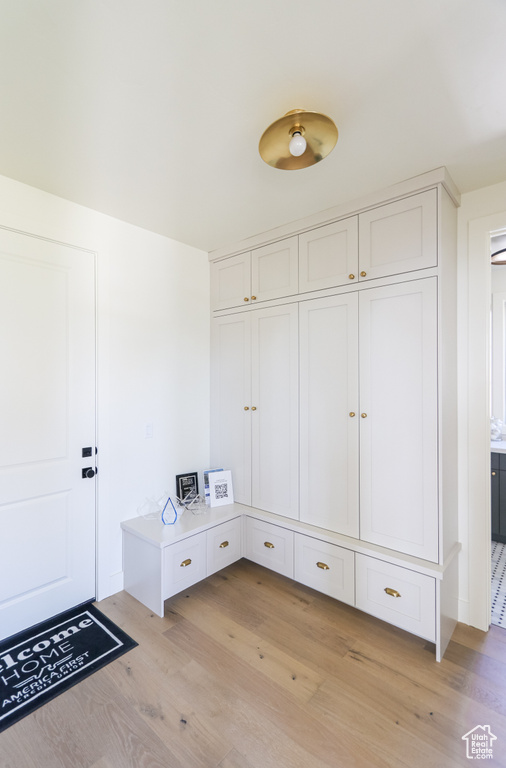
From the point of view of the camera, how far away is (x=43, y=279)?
2.06 metres

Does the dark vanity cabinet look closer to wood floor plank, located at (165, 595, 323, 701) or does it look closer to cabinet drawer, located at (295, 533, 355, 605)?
cabinet drawer, located at (295, 533, 355, 605)

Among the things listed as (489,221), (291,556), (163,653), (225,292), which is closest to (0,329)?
(225,292)

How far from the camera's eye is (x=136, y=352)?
2.50 meters

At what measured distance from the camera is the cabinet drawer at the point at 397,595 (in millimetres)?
1816

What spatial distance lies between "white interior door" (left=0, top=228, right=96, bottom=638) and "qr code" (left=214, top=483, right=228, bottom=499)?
90 centimetres

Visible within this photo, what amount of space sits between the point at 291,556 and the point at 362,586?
0.52m

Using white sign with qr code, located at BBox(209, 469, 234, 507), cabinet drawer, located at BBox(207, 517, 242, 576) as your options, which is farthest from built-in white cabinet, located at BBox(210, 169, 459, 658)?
white sign with qr code, located at BBox(209, 469, 234, 507)

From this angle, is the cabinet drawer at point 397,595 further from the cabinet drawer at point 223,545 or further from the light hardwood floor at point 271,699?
the cabinet drawer at point 223,545

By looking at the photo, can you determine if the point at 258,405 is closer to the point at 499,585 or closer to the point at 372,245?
the point at 372,245

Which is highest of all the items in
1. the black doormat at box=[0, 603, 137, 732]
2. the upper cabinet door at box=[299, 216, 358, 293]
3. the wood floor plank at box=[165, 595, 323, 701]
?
the upper cabinet door at box=[299, 216, 358, 293]

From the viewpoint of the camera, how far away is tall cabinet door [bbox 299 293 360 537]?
7.06ft

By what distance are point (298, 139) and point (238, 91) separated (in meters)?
0.29

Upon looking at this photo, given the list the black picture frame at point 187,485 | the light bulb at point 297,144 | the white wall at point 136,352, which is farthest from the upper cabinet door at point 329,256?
the black picture frame at point 187,485

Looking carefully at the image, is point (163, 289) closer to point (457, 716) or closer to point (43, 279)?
point (43, 279)
